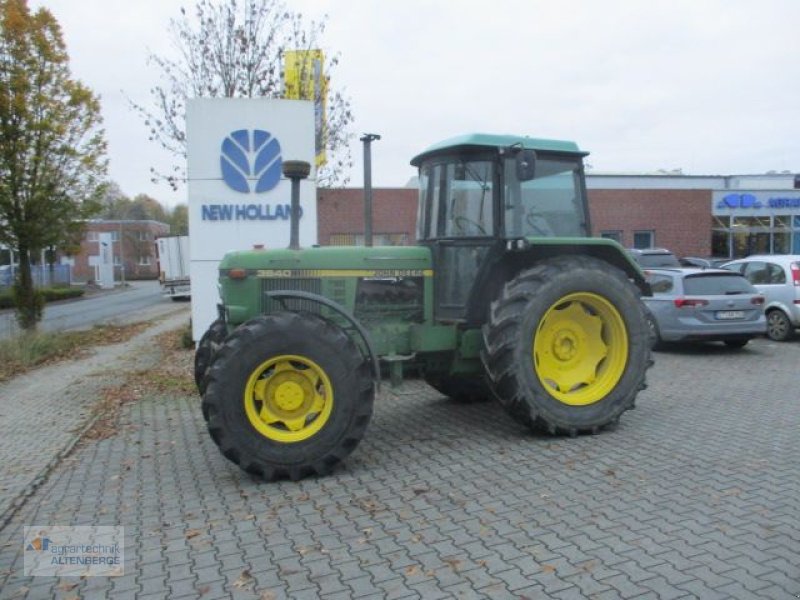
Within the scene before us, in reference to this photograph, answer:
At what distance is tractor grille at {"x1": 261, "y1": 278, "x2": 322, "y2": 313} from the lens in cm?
568

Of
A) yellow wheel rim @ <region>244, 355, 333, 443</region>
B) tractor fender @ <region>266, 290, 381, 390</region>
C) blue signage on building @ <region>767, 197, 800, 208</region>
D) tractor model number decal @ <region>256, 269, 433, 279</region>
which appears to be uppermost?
blue signage on building @ <region>767, 197, 800, 208</region>

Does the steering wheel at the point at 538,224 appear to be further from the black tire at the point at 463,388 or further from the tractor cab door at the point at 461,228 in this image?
the black tire at the point at 463,388

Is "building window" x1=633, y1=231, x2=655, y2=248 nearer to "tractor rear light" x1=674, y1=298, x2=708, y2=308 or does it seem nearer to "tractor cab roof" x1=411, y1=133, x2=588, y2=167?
"tractor rear light" x1=674, y1=298, x2=708, y2=308

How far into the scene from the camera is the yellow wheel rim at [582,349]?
6.17 meters

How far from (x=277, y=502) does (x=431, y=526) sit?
3.64 ft

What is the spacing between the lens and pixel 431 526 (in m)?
4.23

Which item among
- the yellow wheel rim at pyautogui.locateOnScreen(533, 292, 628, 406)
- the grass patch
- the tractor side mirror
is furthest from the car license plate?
the grass patch

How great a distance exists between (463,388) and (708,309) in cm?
581

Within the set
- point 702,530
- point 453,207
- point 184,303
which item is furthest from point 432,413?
point 184,303

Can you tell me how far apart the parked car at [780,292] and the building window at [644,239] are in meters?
18.8

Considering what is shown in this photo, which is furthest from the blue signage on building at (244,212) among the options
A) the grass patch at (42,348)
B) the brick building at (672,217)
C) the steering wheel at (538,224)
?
the brick building at (672,217)

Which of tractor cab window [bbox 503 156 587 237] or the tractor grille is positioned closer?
the tractor grille

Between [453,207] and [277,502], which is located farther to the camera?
[453,207]

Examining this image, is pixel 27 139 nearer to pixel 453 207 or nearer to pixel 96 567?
pixel 453 207
